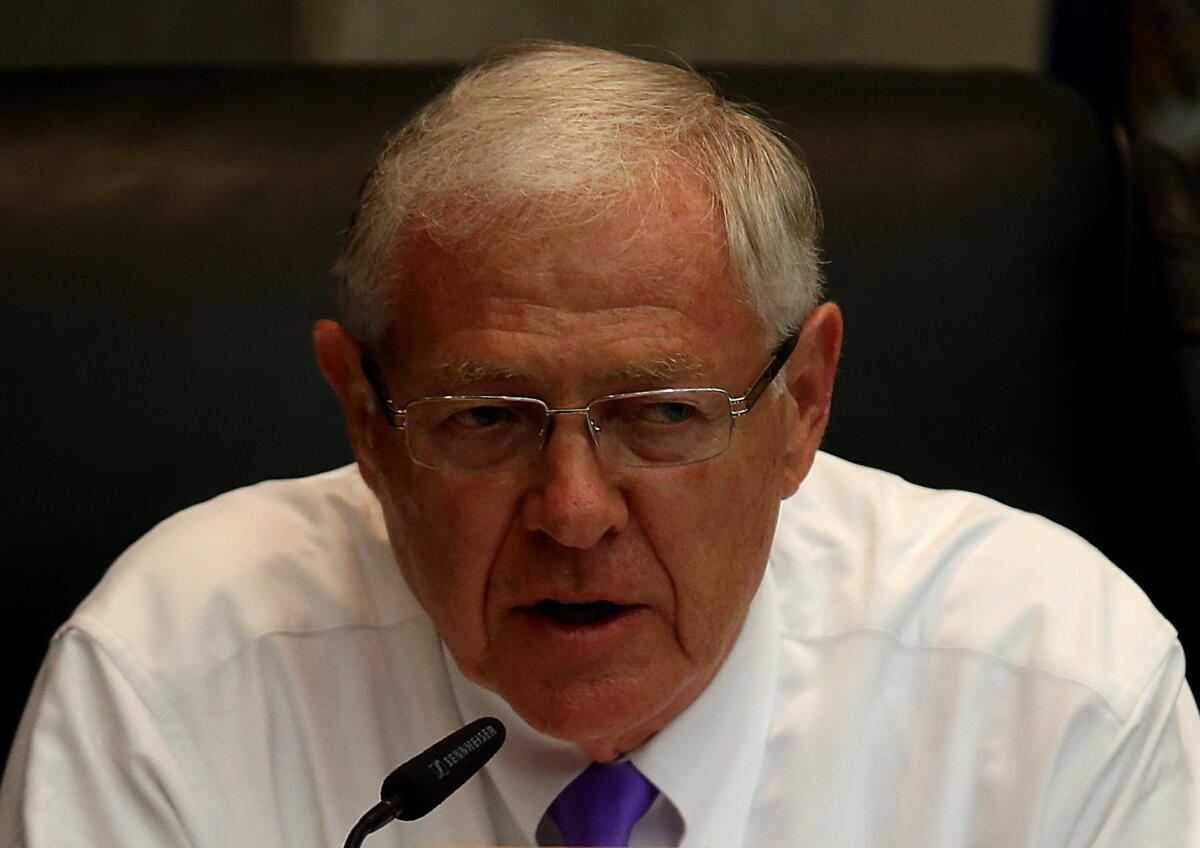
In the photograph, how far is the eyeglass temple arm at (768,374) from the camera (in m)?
1.41

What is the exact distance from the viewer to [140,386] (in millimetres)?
2023

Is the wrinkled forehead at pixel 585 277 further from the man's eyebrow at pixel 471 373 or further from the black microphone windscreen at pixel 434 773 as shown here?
the black microphone windscreen at pixel 434 773

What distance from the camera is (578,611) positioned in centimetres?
139

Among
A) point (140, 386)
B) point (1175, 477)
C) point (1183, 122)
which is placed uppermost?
point (1183, 122)

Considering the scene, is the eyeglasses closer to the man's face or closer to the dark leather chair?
the man's face

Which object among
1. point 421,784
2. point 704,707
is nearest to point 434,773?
point 421,784

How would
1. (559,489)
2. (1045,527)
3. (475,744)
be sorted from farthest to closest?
(1045,527)
(559,489)
(475,744)

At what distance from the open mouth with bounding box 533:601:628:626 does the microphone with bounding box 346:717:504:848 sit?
27cm

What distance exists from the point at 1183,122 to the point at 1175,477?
0.51 m

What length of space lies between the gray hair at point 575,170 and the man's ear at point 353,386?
2 cm

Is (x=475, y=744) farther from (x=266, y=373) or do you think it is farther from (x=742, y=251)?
(x=266, y=373)

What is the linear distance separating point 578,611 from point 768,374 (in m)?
0.25

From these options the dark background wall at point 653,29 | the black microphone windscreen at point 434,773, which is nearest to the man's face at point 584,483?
the black microphone windscreen at point 434,773

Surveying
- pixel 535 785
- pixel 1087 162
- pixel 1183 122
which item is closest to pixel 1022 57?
pixel 1183 122
